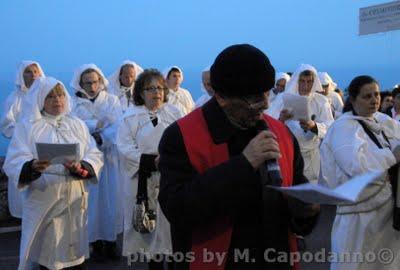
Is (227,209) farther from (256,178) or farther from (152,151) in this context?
(152,151)

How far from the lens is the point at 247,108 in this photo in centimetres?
222

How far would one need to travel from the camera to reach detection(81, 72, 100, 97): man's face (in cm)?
755

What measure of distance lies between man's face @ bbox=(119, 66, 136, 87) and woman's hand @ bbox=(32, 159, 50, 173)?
13.2 ft

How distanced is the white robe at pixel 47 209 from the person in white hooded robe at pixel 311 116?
294cm

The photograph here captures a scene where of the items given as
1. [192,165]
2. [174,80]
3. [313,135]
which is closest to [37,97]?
[192,165]

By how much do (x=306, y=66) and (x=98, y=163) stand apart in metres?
3.54

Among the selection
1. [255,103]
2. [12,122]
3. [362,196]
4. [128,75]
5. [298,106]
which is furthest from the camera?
[128,75]

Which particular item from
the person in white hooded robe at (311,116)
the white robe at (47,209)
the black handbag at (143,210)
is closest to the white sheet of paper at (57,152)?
the white robe at (47,209)

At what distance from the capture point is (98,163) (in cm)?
537

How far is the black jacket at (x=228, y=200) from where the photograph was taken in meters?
2.14

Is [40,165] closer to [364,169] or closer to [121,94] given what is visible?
[364,169]

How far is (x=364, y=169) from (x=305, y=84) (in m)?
3.43

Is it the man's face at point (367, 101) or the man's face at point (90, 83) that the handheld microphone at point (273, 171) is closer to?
the man's face at point (367, 101)

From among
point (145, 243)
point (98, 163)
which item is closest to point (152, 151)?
point (98, 163)
